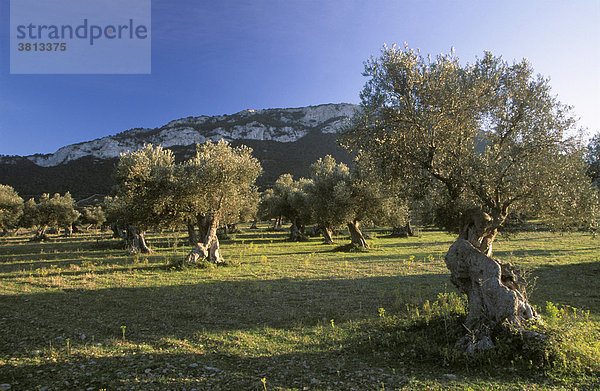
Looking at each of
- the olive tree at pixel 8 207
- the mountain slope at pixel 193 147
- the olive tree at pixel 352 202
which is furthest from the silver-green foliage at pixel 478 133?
the olive tree at pixel 8 207

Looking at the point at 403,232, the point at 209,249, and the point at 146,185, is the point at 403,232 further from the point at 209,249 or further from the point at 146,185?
the point at 146,185

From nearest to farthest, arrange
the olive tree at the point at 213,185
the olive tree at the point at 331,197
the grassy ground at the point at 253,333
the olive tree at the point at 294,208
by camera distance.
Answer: the grassy ground at the point at 253,333 → the olive tree at the point at 213,185 → the olive tree at the point at 331,197 → the olive tree at the point at 294,208

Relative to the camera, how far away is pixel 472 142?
10.4 meters

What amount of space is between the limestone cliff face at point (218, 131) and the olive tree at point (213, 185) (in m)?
116

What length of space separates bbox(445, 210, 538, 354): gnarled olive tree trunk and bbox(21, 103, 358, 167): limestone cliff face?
13013 cm

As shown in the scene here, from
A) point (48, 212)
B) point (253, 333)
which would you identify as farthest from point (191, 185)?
point (48, 212)

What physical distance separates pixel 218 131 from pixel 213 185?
506 feet

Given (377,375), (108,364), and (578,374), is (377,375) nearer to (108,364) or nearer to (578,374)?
(578,374)

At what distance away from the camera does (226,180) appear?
883 inches

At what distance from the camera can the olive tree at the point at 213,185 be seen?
22.0 meters

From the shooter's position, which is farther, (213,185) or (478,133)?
(213,185)

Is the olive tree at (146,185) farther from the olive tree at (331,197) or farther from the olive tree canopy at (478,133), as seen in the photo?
the olive tree canopy at (478,133)

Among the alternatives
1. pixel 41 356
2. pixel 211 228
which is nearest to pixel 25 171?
pixel 211 228

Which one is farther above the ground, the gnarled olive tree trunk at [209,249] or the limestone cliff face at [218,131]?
the limestone cliff face at [218,131]
